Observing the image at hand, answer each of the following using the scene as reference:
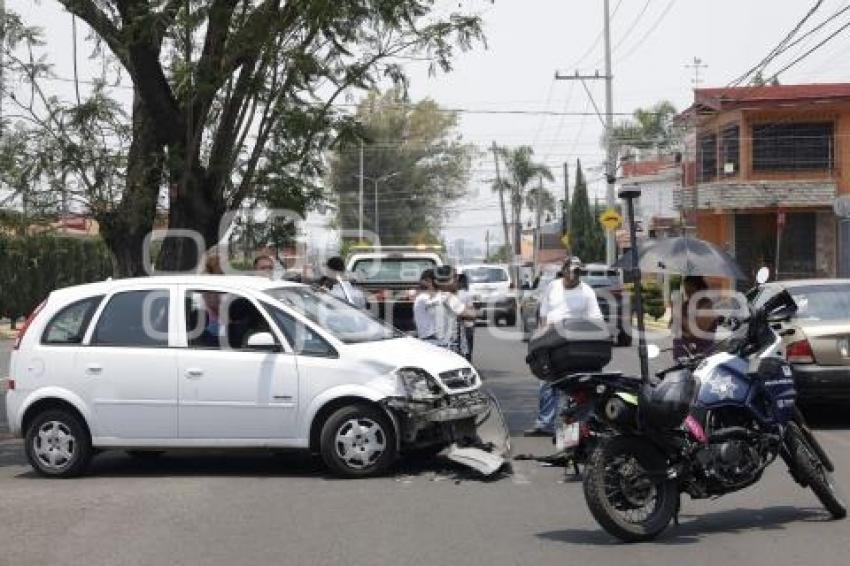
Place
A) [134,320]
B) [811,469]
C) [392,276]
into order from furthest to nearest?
1. [392,276]
2. [134,320]
3. [811,469]

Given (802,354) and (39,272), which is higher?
(39,272)

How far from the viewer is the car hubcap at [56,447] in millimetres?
10625

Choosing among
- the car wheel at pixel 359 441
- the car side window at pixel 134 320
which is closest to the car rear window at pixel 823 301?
the car wheel at pixel 359 441

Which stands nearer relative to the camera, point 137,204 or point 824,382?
point 824,382

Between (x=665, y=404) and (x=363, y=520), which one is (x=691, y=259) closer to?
(x=665, y=404)

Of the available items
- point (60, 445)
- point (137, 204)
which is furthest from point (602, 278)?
point (60, 445)

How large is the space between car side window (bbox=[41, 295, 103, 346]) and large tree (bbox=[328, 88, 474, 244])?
69527 mm

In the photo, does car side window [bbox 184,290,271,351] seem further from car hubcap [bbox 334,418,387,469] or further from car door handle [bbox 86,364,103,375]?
car hubcap [bbox 334,418,387,469]

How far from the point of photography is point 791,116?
40375 mm

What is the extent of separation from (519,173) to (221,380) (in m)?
79.9

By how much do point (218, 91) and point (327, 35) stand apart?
1.41 m

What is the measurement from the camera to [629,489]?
770 centimetres

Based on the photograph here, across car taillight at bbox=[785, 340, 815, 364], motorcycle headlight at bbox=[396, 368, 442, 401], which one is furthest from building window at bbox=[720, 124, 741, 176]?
motorcycle headlight at bbox=[396, 368, 442, 401]

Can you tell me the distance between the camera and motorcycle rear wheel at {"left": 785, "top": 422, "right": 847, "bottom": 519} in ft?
26.8
